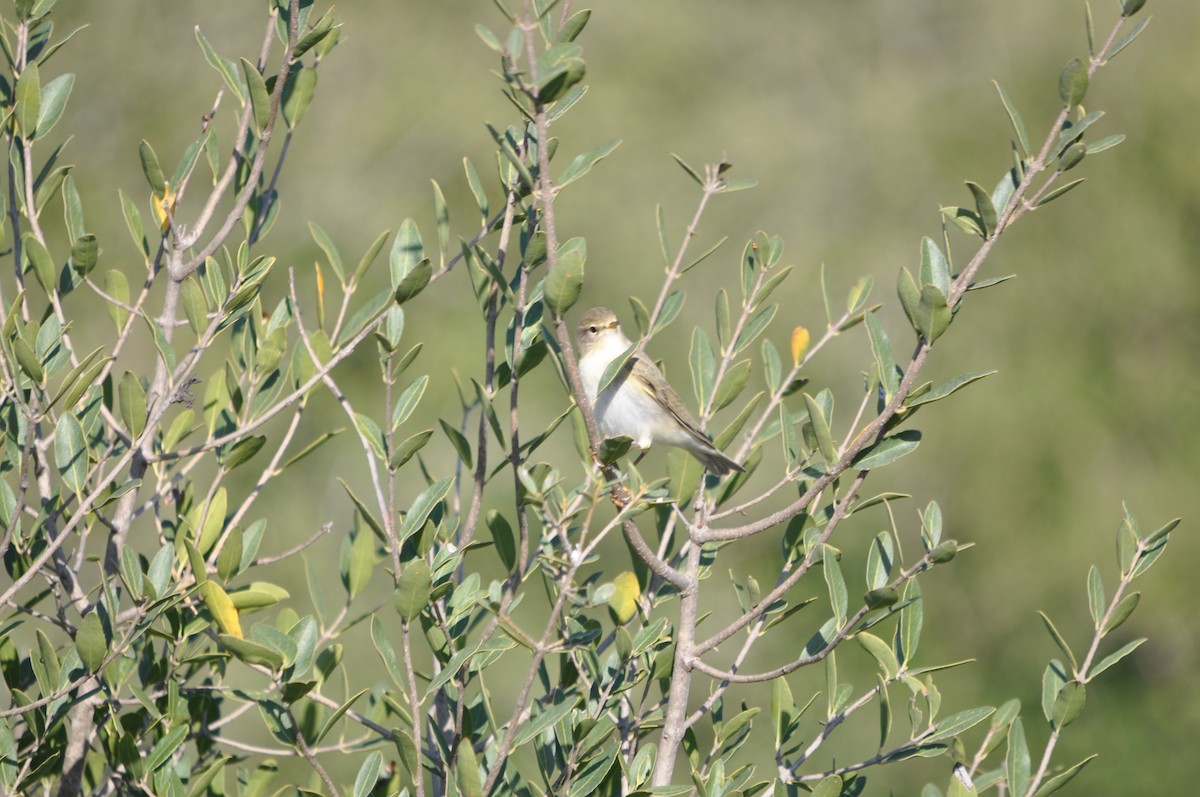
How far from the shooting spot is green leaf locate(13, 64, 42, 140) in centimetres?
231

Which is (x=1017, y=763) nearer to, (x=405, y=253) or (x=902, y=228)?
(x=405, y=253)

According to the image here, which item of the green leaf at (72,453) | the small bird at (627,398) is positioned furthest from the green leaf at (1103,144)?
the small bird at (627,398)

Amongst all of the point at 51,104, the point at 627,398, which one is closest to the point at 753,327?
the point at 51,104

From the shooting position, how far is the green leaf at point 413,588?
1.89 meters

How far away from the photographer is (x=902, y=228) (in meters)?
10.4

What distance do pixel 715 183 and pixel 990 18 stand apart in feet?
33.4

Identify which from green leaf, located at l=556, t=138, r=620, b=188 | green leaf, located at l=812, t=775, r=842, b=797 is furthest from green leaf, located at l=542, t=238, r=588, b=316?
green leaf, located at l=812, t=775, r=842, b=797

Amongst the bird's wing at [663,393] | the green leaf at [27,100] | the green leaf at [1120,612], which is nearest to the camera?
the green leaf at [1120,612]

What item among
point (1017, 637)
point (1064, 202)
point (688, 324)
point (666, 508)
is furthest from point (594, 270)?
point (666, 508)

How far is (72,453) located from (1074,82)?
176 cm

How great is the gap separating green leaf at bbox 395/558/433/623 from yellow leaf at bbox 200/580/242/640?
0.37 m

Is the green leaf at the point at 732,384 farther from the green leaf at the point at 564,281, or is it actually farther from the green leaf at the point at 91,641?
the green leaf at the point at 91,641

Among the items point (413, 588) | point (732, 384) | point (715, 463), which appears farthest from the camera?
point (715, 463)

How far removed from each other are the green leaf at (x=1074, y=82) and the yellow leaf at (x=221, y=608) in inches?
62.6
